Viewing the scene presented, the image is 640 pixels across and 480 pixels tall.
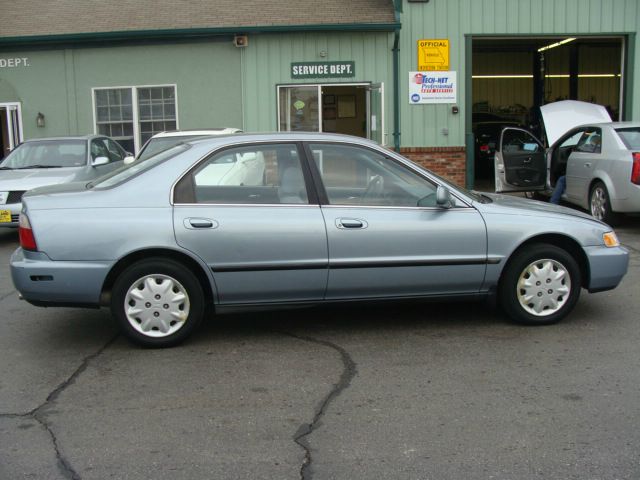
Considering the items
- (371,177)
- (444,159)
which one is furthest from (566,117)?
(371,177)

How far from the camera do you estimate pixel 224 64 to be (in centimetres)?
1498

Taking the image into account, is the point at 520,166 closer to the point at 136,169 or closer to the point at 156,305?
the point at 136,169

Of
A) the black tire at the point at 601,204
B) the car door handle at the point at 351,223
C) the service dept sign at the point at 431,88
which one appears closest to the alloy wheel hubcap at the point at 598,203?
the black tire at the point at 601,204

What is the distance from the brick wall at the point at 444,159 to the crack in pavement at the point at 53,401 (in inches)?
396

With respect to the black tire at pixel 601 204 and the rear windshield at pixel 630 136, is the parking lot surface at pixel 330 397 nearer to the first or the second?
the black tire at pixel 601 204

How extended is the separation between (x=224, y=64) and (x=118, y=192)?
1019 cm

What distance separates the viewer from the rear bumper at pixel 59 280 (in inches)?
202

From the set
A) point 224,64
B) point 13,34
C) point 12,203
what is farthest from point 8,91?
point 12,203

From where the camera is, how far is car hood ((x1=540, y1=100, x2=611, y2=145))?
510 inches

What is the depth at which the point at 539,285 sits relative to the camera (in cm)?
572

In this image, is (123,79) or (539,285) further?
(123,79)

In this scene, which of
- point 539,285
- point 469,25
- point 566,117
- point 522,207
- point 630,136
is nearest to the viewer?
point 539,285

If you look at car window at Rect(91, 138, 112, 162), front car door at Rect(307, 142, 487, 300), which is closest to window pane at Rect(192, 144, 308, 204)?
front car door at Rect(307, 142, 487, 300)

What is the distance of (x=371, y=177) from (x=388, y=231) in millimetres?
474
